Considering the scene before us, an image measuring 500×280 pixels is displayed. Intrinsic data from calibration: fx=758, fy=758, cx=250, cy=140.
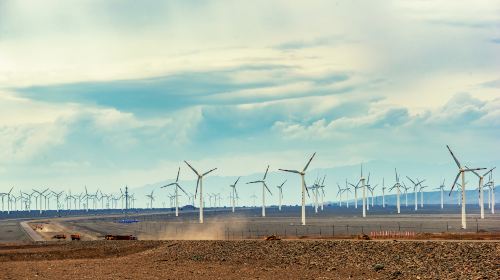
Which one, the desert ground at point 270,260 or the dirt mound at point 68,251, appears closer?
the desert ground at point 270,260

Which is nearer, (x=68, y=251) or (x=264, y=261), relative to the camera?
(x=264, y=261)

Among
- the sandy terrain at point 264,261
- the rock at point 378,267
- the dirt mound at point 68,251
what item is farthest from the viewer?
the dirt mound at point 68,251

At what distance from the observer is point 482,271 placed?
79.6 meters

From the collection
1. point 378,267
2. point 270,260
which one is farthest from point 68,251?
point 378,267

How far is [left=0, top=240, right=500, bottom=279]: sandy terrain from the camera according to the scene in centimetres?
8612

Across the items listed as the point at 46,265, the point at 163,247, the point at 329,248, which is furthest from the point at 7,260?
the point at 329,248

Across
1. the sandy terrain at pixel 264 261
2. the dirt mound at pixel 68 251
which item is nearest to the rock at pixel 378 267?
the sandy terrain at pixel 264 261

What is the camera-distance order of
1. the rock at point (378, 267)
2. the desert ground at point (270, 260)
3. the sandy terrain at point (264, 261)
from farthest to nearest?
the rock at point (378, 267) → the desert ground at point (270, 260) → the sandy terrain at point (264, 261)

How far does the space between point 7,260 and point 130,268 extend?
2614cm

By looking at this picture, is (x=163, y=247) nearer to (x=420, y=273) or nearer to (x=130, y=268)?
(x=130, y=268)

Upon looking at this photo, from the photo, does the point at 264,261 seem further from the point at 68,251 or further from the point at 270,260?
the point at 68,251

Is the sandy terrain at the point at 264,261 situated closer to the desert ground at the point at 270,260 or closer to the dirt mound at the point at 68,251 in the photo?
the desert ground at the point at 270,260

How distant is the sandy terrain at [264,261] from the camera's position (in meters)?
86.1

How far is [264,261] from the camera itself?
4166 inches
